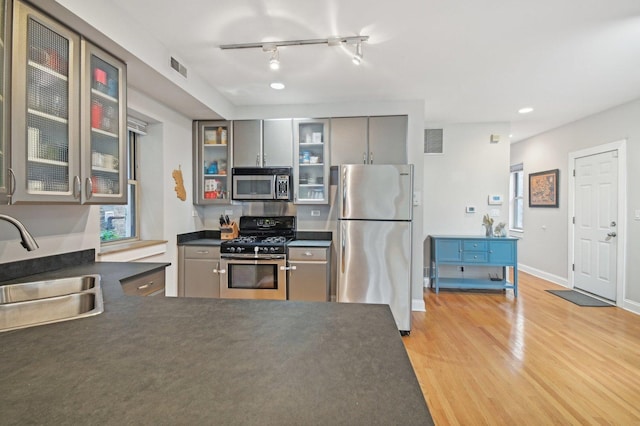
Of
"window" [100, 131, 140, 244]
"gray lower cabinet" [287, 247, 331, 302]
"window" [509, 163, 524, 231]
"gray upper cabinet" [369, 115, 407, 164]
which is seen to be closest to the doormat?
"window" [509, 163, 524, 231]

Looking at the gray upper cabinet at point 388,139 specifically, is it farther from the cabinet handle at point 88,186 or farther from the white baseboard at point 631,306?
the white baseboard at point 631,306

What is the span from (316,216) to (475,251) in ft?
7.74

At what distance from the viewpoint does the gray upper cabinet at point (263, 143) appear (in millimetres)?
3650

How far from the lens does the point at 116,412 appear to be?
0.61 meters

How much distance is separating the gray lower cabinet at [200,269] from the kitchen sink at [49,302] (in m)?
1.68

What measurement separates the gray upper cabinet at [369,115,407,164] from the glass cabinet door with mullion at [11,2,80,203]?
270 cm

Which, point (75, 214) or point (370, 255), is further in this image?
point (370, 255)

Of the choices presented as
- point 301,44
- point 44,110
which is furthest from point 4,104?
point 301,44

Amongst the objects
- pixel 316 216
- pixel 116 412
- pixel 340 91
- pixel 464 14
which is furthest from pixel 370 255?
pixel 116 412

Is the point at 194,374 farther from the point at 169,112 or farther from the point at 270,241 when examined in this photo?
the point at 169,112

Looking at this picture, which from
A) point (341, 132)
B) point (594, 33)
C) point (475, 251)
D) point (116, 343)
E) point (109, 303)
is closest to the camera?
point (116, 343)

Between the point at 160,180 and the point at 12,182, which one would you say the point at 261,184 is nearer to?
the point at 160,180

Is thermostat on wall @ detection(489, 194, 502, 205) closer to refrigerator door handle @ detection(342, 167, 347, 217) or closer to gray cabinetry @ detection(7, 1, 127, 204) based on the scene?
refrigerator door handle @ detection(342, 167, 347, 217)

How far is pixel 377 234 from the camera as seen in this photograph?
3.01 metres
